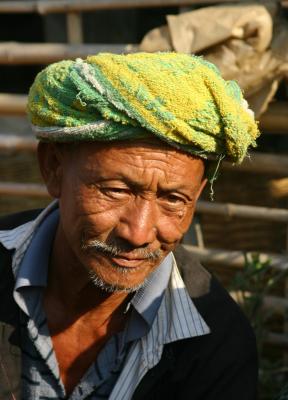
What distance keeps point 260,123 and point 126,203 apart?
191 cm

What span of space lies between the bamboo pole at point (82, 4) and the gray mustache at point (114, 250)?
199cm

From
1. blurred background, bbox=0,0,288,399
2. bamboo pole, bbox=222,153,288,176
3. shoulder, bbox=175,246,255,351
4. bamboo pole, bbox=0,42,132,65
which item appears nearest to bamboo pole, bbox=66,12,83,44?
blurred background, bbox=0,0,288,399

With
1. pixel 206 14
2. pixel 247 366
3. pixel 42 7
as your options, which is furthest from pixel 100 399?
pixel 42 7

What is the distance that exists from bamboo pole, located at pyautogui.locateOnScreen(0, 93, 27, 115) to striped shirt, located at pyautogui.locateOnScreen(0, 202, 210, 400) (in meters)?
2.01

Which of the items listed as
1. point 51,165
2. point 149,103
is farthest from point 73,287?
point 149,103

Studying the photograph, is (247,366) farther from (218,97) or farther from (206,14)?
(206,14)

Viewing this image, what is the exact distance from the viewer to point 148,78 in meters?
2.12

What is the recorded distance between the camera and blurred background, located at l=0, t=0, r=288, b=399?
357 centimetres

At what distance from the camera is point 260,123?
13.1 ft

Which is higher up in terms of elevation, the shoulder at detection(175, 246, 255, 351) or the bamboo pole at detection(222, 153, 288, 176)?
the shoulder at detection(175, 246, 255, 351)

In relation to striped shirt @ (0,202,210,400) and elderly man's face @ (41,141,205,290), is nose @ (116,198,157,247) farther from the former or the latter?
striped shirt @ (0,202,210,400)

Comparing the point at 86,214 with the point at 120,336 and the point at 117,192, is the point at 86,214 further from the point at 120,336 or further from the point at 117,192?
the point at 120,336

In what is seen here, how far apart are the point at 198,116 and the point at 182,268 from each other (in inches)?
28.4

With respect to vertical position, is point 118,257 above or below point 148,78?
below
